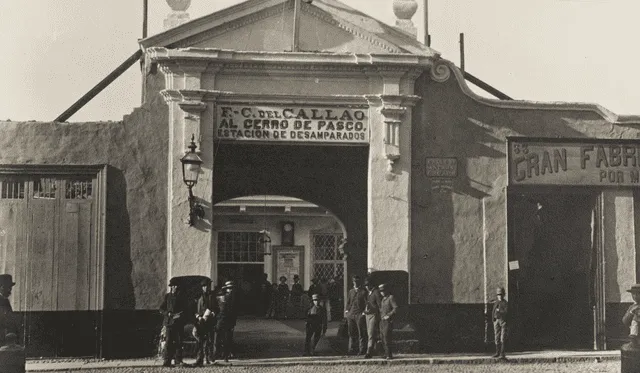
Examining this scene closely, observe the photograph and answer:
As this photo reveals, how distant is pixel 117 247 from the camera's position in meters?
16.7

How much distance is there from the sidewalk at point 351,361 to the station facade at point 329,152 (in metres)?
0.43

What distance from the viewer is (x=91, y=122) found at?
16719 millimetres

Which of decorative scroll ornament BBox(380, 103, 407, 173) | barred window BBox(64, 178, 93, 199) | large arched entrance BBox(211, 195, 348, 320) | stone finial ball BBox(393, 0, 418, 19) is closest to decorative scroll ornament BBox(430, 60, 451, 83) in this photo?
decorative scroll ornament BBox(380, 103, 407, 173)

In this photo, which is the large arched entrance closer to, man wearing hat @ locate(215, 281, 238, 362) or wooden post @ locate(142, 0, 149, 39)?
wooden post @ locate(142, 0, 149, 39)

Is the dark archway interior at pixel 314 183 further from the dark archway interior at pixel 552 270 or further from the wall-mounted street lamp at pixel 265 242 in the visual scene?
the wall-mounted street lamp at pixel 265 242

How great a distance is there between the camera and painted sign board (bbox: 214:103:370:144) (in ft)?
55.9

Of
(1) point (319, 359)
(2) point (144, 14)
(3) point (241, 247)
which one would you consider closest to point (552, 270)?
(1) point (319, 359)

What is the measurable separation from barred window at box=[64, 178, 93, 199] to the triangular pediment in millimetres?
2707

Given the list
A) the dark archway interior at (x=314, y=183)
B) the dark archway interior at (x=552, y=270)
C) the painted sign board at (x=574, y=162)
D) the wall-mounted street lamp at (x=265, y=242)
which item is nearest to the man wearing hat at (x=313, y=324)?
Result: the dark archway interior at (x=552, y=270)

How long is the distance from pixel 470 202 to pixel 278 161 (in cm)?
498

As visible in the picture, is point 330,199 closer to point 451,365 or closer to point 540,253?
point 540,253

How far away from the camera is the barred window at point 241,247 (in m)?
31.8

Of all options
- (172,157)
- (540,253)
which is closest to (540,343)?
(540,253)

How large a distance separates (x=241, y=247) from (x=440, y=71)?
620 inches
